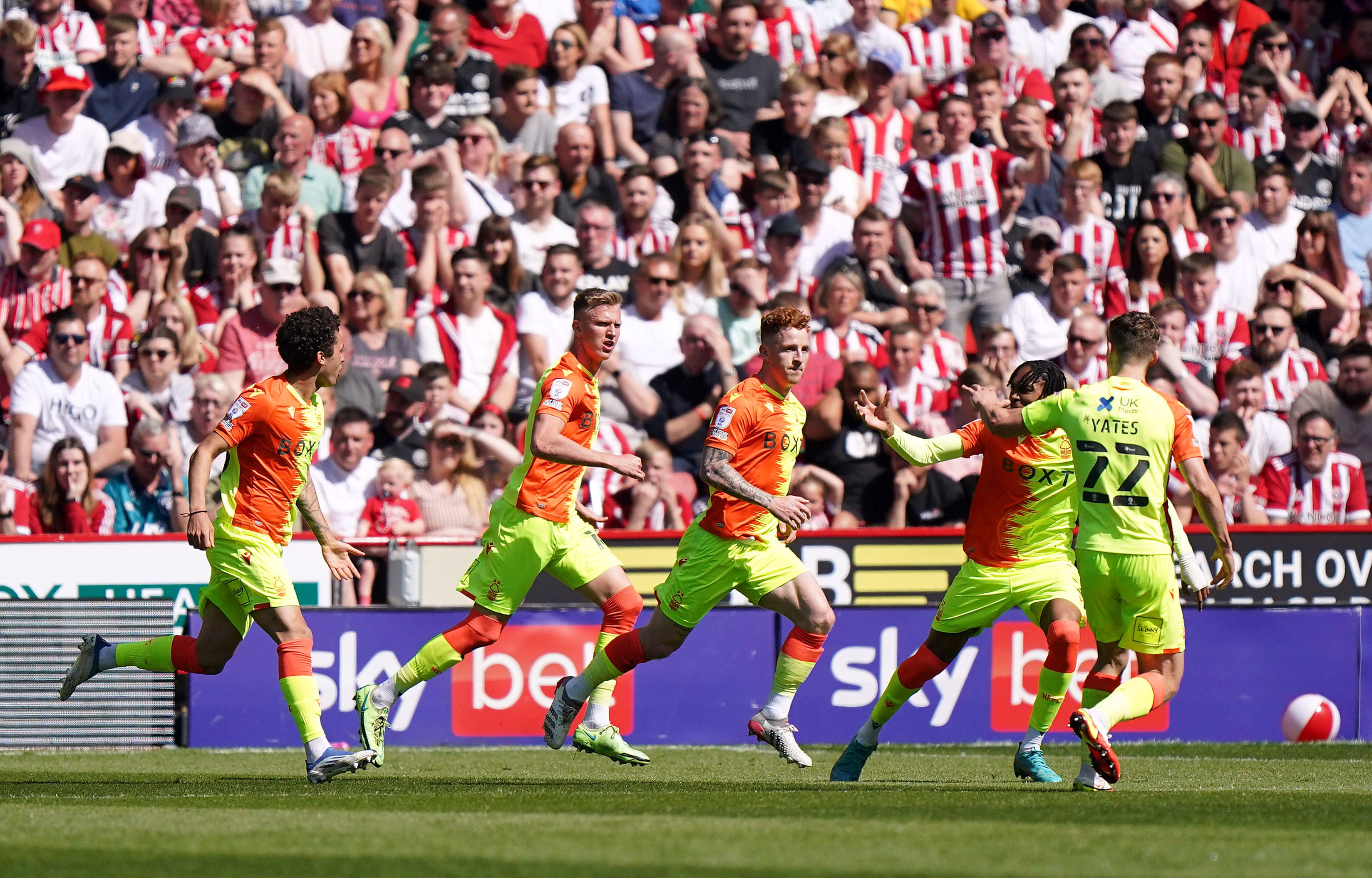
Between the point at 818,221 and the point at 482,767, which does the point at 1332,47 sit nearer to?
the point at 818,221

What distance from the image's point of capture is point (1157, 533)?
8984 millimetres

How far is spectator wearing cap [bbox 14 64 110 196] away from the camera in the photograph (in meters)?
16.3

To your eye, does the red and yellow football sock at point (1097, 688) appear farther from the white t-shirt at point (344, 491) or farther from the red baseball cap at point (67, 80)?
the red baseball cap at point (67, 80)

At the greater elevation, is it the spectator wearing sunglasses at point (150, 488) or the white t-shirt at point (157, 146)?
the white t-shirt at point (157, 146)

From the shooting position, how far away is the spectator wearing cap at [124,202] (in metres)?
16.1

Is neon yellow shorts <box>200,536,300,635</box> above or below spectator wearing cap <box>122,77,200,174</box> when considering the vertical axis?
below

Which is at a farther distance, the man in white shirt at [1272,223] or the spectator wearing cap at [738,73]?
the spectator wearing cap at [738,73]

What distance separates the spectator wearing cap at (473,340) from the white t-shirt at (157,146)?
2806mm

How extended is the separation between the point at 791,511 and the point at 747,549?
0.65m

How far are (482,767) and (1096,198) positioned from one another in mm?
8789

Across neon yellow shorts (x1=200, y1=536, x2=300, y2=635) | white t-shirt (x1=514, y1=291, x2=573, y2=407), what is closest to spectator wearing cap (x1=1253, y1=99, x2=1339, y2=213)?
white t-shirt (x1=514, y1=291, x2=573, y2=407)

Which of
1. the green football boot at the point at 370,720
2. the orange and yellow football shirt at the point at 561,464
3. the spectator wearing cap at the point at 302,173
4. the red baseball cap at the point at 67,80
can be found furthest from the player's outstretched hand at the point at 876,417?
the red baseball cap at the point at 67,80

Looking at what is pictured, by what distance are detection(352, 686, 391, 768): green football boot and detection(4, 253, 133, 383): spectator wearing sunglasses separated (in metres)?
5.90

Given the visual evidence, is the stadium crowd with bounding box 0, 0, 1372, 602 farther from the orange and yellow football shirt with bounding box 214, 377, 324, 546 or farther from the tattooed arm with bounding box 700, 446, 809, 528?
the orange and yellow football shirt with bounding box 214, 377, 324, 546
